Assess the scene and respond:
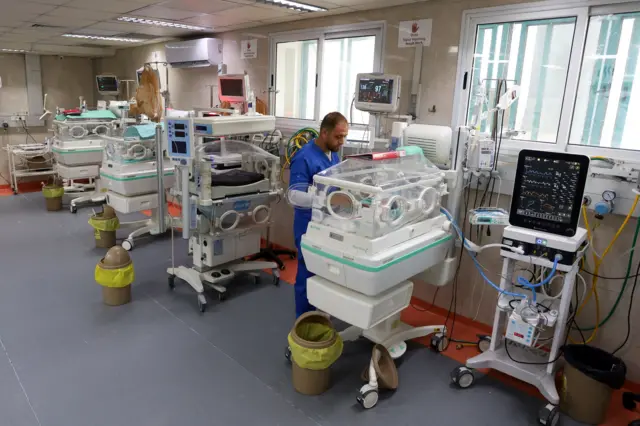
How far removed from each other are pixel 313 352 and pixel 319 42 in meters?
3.28

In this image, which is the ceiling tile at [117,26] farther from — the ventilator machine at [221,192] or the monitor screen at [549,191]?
the monitor screen at [549,191]

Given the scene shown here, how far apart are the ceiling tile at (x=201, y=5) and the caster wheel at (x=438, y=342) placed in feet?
10.9

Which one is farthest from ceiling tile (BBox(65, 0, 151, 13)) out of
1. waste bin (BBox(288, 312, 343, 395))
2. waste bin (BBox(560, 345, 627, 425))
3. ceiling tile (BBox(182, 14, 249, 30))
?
waste bin (BBox(560, 345, 627, 425))

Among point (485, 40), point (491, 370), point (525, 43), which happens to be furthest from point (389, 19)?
point (491, 370)

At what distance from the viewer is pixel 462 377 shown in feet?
8.98

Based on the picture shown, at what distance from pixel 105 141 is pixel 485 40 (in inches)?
160

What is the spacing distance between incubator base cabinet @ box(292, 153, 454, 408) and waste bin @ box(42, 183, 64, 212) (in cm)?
522

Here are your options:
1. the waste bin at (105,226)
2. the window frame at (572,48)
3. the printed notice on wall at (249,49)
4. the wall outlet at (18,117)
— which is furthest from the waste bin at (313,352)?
the wall outlet at (18,117)

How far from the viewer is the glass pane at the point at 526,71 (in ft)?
10.1

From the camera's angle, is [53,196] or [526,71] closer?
[526,71]

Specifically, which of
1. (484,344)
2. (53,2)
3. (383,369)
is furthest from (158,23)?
(484,344)

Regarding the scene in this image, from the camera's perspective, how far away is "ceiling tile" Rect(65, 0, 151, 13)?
4.05m

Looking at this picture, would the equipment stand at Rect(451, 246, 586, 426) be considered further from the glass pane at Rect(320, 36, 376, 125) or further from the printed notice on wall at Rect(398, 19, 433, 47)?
the glass pane at Rect(320, 36, 376, 125)

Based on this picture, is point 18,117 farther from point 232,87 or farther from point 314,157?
point 314,157
